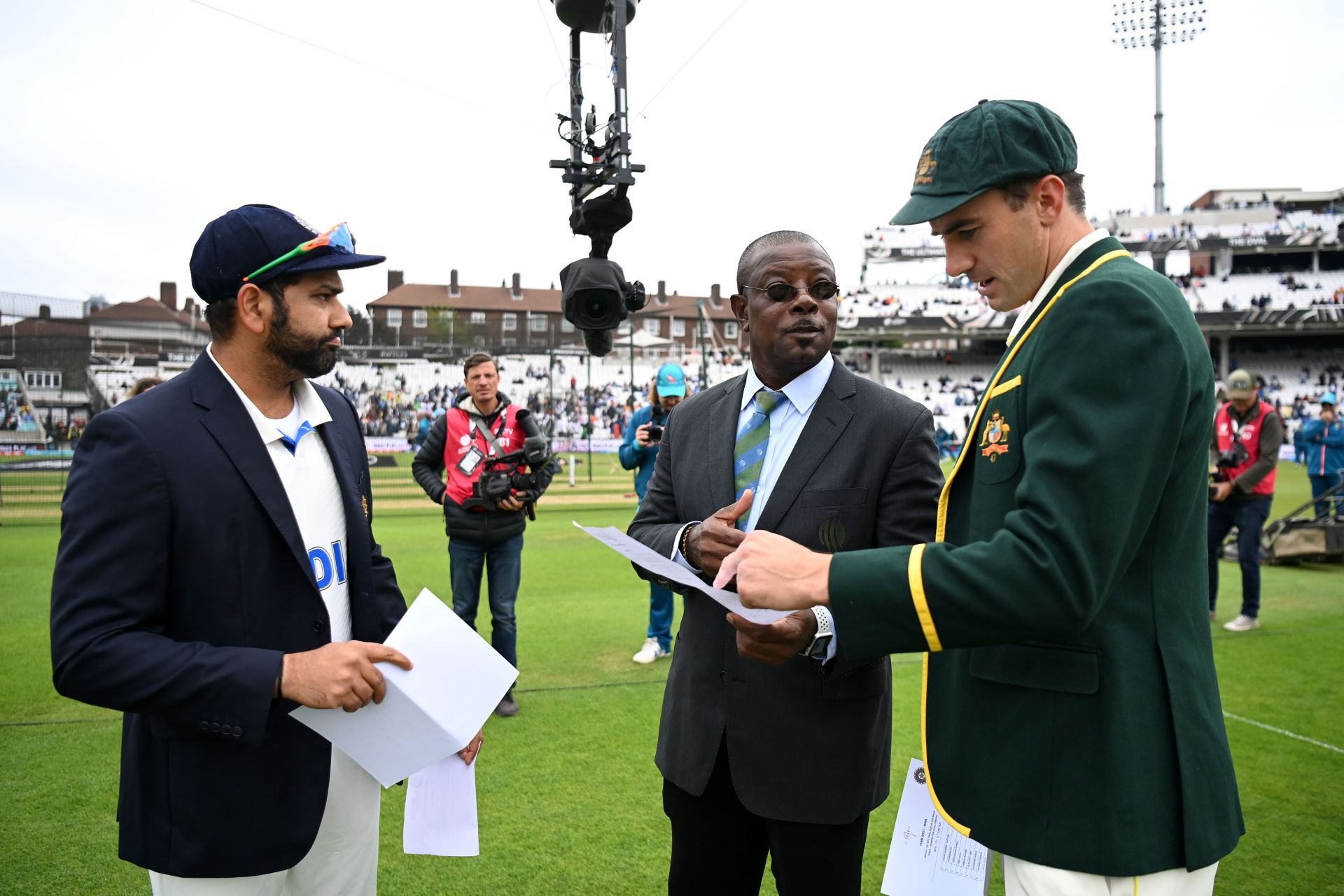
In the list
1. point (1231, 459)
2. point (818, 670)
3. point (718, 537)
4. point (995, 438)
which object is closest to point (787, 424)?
point (718, 537)

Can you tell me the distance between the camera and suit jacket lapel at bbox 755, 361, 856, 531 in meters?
2.29

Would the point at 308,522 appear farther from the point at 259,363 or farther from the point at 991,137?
the point at 991,137

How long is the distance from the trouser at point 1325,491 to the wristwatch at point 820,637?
38.3 feet

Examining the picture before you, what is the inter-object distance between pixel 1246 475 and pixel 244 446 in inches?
320

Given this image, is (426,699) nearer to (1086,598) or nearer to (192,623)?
(192,623)

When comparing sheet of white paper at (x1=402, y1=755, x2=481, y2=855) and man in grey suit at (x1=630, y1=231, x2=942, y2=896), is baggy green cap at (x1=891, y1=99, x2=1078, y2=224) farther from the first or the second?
sheet of white paper at (x1=402, y1=755, x2=481, y2=855)

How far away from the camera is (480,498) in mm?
5746

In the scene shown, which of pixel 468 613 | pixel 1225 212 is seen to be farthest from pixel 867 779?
pixel 1225 212

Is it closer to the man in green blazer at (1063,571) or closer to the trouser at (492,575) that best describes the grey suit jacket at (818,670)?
the man in green blazer at (1063,571)

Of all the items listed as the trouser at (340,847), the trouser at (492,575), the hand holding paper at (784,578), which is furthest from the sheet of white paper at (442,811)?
the trouser at (492,575)

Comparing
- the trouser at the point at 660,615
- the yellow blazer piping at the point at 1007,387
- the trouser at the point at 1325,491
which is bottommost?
the trouser at the point at 660,615

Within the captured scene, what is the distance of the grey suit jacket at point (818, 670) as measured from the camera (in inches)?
86.6

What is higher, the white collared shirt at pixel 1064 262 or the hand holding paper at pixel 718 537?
the white collared shirt at pixel 1064 262

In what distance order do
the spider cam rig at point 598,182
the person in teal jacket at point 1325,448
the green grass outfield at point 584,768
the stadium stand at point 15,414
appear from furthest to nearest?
the stadium stand at point 15,414
the person in teal jacket at point 1325,448
the spider cam rig at point 598,182
the green grass outfield at point 584,768
